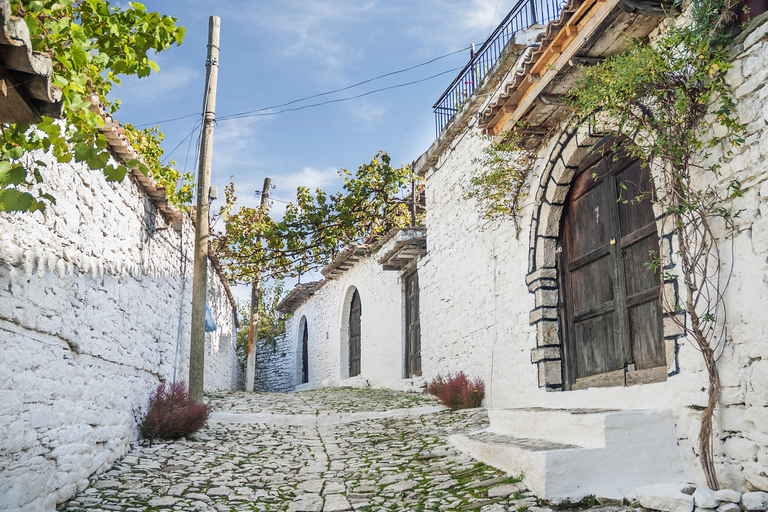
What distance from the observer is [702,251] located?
13.4 feet

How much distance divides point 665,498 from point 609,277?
8.00 ft

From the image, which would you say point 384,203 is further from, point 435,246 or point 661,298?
point 661,298

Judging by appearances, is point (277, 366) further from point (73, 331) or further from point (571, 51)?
point (571, 51)

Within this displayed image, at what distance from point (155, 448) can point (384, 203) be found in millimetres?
10332

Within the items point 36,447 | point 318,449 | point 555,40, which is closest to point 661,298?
point 555,40

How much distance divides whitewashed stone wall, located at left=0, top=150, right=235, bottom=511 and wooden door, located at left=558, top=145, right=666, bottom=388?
422 cm

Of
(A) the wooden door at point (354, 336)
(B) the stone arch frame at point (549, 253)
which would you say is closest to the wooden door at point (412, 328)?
(A) the wooden door at point (354, 336)

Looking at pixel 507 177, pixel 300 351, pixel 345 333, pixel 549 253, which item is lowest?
pixel 300 351

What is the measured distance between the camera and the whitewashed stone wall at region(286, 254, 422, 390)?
40.5ft

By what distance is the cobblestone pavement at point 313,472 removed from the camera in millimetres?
4445

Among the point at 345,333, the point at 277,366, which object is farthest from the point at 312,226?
the point at 277,366

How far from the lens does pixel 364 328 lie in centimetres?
1419

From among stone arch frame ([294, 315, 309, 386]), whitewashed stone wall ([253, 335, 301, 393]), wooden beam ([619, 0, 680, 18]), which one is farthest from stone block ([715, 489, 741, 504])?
whitewashed stone wall ([253, 335, 301, 393])

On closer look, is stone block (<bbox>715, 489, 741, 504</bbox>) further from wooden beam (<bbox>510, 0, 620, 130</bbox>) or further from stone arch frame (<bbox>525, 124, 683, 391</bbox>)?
wooden beam (<bbox>510, 0, 620, 130</bbox>)
